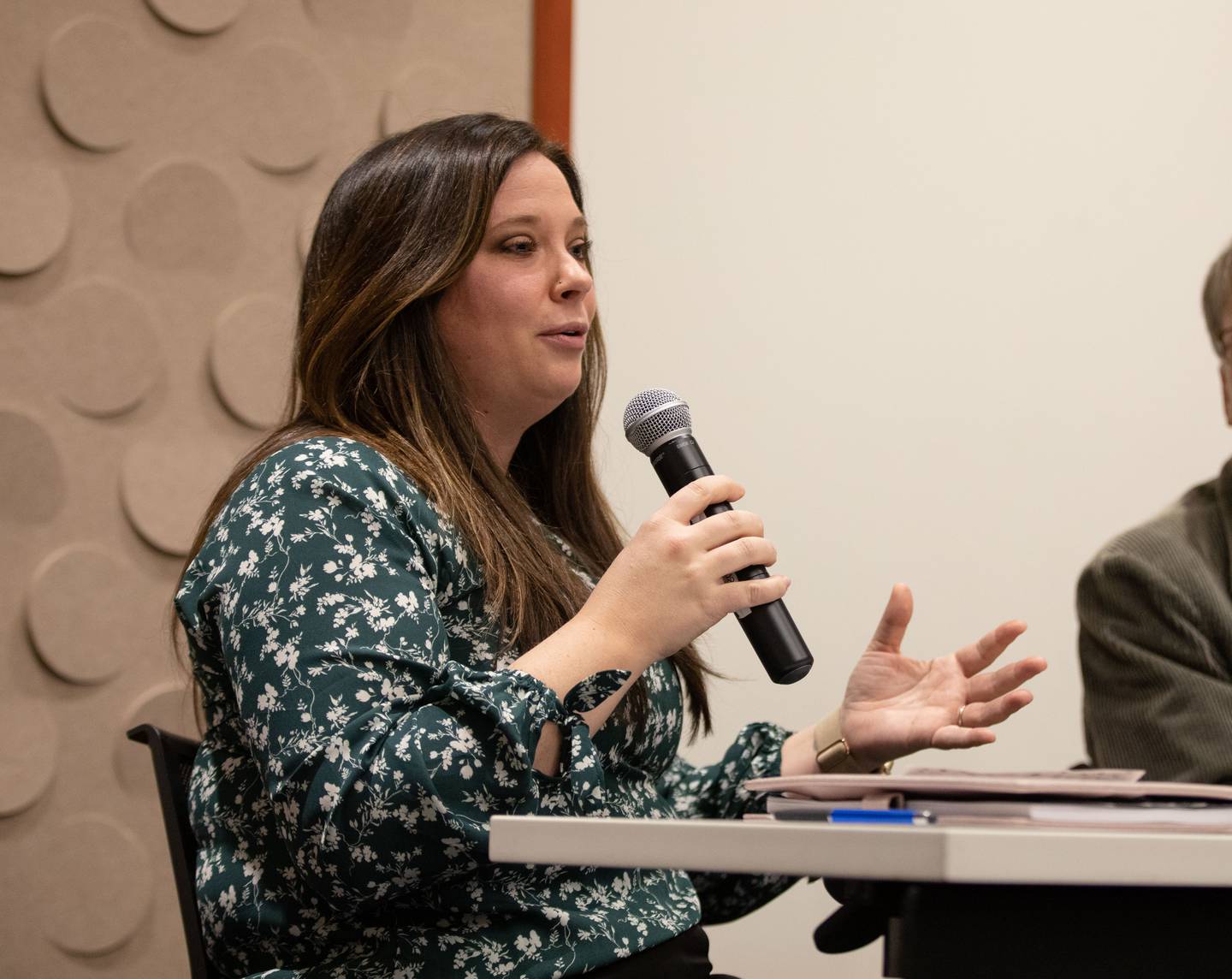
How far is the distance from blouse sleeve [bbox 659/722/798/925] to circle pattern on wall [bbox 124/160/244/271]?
3.86ft

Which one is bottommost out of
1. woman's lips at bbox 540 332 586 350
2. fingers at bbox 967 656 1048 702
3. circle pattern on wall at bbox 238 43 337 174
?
fingers at bbox 967 656 1048 702

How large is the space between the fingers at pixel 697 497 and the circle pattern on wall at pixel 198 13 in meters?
1.50

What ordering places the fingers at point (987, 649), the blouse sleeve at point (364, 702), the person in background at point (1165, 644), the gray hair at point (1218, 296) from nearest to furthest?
the blouse sleeve at point (364, 702) < the fingers at point (987, 649) < the person in background at point (1165, 644) < the gray hair at point (1218, 296)

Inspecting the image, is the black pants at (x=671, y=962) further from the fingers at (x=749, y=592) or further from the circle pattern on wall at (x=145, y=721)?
the circle pattern on wall at (x=145, y=721)

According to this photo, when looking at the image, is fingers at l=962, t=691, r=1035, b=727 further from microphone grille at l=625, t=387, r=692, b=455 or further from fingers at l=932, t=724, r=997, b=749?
microphone grille at l=625, t=387, r=692, b=455

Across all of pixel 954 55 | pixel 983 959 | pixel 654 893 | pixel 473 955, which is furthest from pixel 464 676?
pixel 954 55

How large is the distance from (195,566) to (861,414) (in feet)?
5.28

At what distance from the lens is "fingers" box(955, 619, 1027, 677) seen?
3.74ft

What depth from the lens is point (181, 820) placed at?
1.16 m

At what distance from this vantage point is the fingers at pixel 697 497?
1027 mm

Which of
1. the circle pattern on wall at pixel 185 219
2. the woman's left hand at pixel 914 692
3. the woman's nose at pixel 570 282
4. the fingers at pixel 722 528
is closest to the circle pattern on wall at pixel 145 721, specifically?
the circle pattern on wall at pixel 185 219

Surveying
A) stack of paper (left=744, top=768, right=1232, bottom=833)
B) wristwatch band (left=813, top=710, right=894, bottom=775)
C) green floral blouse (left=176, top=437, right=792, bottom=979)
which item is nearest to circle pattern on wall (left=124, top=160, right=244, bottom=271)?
→ green floral blouse (left=176, top=437, right=792, bottom=979)

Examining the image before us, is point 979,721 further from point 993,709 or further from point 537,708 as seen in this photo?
point 537,708

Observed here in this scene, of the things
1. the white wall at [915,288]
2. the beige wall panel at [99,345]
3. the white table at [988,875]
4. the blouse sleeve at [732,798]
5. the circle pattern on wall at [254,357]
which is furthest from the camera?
the white wall at [915,288]
